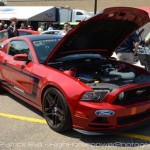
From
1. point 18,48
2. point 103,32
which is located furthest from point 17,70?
point 103,32

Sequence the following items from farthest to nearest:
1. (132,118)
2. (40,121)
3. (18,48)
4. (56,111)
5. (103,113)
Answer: (18,48), (40,121), (56,111), (132,118), (103,113)

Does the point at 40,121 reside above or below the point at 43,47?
below

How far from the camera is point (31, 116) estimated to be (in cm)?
591

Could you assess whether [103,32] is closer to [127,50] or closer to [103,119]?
[103,119]

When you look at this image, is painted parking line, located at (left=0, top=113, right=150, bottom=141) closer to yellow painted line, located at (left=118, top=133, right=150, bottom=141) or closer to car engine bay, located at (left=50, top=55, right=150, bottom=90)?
yellow painted line, located at (left=118, top=133, right=150, bottom=141)

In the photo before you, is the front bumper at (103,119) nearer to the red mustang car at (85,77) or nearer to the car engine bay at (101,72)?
the red mustang car at (85,77)

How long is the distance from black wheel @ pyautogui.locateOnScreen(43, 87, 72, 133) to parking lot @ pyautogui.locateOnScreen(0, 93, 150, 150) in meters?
0.13

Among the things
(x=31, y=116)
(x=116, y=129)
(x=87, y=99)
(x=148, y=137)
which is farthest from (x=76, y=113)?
(x=31, y=116)

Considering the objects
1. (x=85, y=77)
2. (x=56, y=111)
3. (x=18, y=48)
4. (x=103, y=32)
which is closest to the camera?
(x=56, y=111)

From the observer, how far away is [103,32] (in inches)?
235

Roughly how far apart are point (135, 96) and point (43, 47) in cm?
203

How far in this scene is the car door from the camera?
229 inches

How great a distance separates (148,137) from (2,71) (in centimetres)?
342

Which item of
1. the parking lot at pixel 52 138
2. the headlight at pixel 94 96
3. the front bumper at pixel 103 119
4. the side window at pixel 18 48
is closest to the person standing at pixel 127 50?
the side window at pixel 18 48
